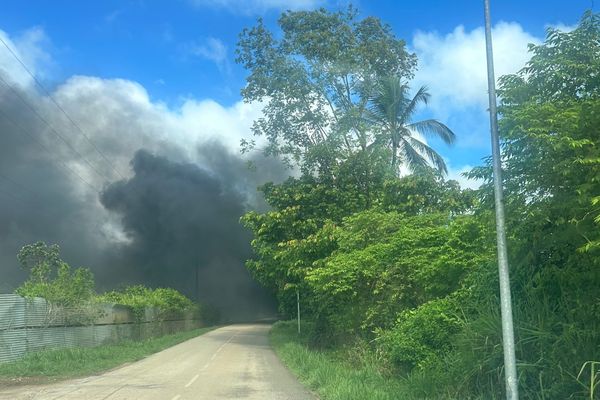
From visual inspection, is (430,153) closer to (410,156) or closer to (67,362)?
(410,156)

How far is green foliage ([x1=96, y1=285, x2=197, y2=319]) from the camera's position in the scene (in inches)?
1529

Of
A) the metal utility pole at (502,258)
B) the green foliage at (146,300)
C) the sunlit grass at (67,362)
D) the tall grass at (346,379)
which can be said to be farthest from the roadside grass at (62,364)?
the metal utility pole at (502,258)

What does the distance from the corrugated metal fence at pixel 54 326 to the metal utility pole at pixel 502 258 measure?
17.2m

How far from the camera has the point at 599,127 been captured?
8.16 meters

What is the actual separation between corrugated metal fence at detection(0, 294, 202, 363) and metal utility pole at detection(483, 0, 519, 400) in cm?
1722

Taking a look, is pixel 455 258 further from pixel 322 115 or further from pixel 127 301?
pixel 127 301

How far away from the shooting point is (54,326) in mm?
24359

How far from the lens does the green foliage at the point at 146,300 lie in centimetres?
3884

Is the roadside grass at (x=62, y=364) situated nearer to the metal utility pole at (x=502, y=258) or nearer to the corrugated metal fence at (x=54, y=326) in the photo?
the corrugated metal fence at (x=54, y=326)

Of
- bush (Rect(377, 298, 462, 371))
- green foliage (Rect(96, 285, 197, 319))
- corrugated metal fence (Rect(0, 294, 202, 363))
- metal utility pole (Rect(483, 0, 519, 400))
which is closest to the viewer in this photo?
metal utility pole (Rect(483, 0, 519, 400))

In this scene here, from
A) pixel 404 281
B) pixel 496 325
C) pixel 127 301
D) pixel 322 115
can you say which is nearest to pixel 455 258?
pixel 404 281

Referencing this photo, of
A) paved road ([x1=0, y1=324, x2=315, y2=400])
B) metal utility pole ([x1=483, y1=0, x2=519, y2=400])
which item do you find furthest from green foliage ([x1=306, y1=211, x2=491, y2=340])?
metal utility pole ([x1=483, y1=0, x2=519, y2=400])

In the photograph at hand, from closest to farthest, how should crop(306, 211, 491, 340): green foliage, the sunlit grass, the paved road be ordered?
1. the paved road
2. crop(306, 211, 491, 340): green foliage
3. the sunlit grass

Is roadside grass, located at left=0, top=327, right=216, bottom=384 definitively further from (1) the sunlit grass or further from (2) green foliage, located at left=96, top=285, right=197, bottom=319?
(2) green foliage, located at left=96, top=285, right=197, bottom=319
